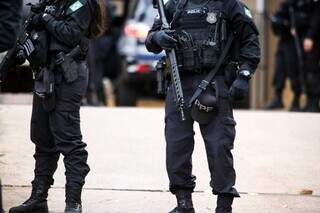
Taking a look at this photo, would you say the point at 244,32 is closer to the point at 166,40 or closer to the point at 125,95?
the point at 166,40

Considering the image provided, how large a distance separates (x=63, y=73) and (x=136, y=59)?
7.47m

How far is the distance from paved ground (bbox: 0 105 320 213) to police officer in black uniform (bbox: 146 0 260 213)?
28.9 inches

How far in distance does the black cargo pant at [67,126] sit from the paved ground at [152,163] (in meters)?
0.56

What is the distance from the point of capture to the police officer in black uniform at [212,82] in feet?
17.4

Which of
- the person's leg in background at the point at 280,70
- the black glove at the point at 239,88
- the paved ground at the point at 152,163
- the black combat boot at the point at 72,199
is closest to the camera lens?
the black glove at the point at 239,88

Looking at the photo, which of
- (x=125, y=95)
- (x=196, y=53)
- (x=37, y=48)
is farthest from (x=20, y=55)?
(x=125, y=95)

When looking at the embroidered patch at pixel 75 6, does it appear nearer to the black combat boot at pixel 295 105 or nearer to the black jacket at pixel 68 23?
the black jacket at pixel 68 23

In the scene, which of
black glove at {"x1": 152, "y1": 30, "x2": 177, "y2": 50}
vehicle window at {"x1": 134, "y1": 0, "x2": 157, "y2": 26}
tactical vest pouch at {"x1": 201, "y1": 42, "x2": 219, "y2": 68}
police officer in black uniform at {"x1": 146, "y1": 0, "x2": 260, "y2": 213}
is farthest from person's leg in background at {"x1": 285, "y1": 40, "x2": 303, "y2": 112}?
black glove at {"x1": 152, "y1": 30, "x2": 177, "y2": 50}

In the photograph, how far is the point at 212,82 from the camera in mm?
5359

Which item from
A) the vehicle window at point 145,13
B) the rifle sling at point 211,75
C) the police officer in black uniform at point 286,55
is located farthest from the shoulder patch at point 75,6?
the vehicle window at point 145,13

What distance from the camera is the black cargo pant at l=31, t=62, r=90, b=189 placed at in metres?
5.41

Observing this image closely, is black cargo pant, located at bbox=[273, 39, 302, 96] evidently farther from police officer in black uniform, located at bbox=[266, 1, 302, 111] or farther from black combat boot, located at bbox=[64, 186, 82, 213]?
black combat boot, located at bbox=[64, 186, 82, 213]

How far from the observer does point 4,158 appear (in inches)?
289

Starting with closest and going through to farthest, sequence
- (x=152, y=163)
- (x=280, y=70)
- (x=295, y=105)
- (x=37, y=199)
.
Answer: (x=37, y=199) → (x=152, y=163) → (x=295, y=105) → (x=280, y=70)
